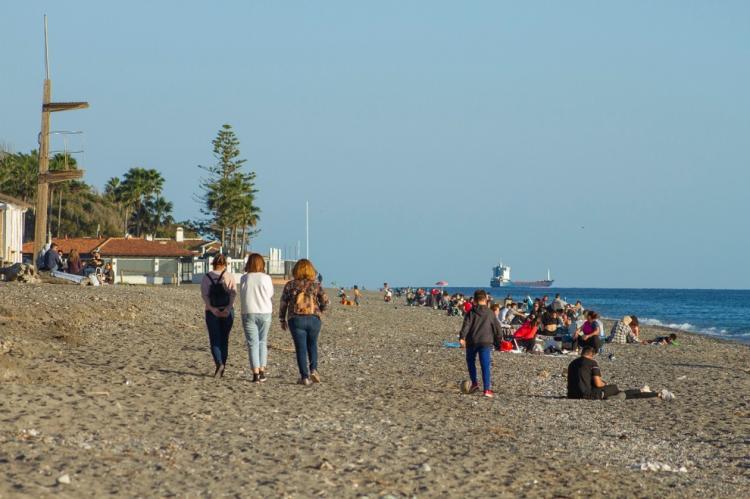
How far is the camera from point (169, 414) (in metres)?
10.0

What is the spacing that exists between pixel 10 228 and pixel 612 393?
1122 inches

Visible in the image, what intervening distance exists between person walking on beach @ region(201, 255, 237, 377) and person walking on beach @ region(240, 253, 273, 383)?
0.18 meters

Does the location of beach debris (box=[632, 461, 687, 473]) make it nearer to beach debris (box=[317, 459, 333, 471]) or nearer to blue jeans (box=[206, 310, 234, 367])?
beach debris (box=[317, 459, 333, 471])

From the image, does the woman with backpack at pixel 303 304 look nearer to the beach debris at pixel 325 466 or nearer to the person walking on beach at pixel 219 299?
the person walking on beach at pixel 219 299

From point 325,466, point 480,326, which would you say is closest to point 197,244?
point 480,326

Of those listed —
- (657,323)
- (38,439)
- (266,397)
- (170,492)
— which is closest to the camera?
(170,492)

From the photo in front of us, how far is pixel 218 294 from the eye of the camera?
12.7m

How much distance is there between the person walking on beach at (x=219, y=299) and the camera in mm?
12711

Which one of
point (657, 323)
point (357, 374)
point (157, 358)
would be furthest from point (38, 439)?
point (657, 323)

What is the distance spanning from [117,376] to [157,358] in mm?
2800

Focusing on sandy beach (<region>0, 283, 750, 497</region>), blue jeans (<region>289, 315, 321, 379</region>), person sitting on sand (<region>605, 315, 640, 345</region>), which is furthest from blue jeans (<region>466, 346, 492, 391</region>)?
person sitting on sand (<region>605, 315, 640, 345</region>)

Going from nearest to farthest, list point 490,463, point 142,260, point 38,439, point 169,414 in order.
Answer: point 38,439 < point 490,463 < point 169,414 < point 142,260

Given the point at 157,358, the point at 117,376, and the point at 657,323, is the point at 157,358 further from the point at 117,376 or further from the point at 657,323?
the point at 657,323

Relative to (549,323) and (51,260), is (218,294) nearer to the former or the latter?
(549,323)
